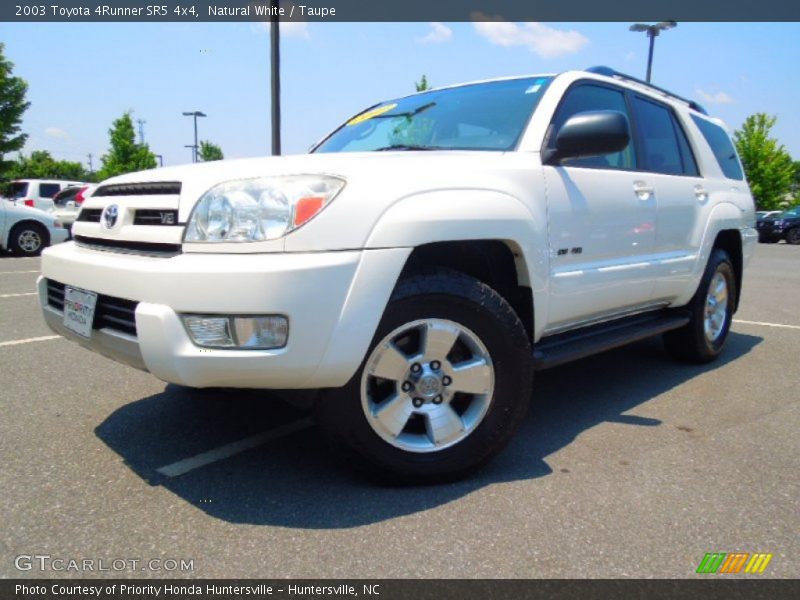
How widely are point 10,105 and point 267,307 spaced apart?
2830cm

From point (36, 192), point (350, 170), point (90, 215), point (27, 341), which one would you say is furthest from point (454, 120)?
point (36, 192)

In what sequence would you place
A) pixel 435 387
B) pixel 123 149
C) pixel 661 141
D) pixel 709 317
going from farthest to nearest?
pixel 123 149 < pixel 709 317 < pixel 661 141 < pixel 435 387

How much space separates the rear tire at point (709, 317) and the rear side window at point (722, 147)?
672 millimetres

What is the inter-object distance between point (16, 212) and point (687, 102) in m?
11.5

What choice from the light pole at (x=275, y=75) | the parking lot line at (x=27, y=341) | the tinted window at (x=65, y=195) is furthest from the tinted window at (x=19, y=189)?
the parking lot line at (x=27, y=341)

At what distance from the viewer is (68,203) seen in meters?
15.2

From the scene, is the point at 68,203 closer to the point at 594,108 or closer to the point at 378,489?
the point at 594,108

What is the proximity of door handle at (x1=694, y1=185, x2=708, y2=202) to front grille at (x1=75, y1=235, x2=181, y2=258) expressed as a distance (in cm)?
327

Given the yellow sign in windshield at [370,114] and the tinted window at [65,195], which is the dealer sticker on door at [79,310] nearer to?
the yellow sign in windshield at [370,114]

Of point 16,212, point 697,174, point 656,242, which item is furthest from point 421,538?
point 16,212

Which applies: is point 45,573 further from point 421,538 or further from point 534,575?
point 534,575

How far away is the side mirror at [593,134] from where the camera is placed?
8.55 feet

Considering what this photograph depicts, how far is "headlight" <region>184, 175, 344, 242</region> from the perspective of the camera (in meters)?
2.03

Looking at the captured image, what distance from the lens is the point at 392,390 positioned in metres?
2.35
